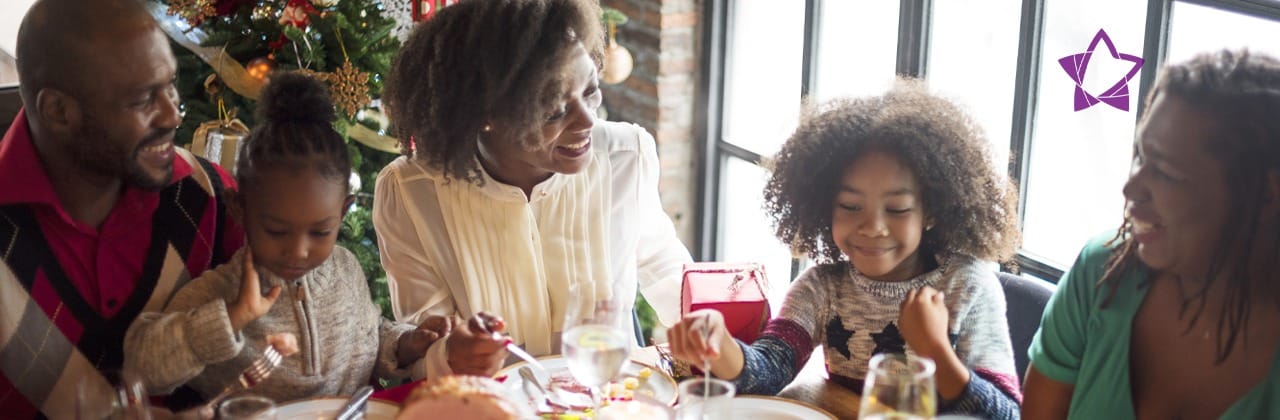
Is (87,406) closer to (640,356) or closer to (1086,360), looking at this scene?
(640,356)

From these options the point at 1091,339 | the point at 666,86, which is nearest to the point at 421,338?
the point at 1091,339

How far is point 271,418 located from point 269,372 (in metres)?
0.42

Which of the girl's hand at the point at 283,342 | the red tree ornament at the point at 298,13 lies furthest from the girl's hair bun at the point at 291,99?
the red tree ornament at the point at 298,13

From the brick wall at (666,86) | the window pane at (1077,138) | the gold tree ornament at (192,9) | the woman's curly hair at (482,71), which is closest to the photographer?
the woman's curly hair at (482,71)

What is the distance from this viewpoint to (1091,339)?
1627 millimetres

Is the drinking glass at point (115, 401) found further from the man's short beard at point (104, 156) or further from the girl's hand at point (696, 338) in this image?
the girl's hand at point (696, 338)

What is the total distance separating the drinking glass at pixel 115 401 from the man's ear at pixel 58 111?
529 mm

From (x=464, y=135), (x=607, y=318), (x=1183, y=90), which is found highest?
(x=1183, y=90)

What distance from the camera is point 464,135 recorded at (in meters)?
2.09

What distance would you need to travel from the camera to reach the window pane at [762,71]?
370 cm

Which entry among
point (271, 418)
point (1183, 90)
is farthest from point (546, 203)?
point (1183, 90)

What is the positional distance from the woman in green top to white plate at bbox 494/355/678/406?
0.50 m

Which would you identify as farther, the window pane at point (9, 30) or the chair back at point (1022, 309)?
the window pane at point (9, 30)

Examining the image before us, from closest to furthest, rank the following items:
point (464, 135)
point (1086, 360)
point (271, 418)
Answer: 1. point (271, 418)
2. point (1086, 360)
3. point (464, 135)
